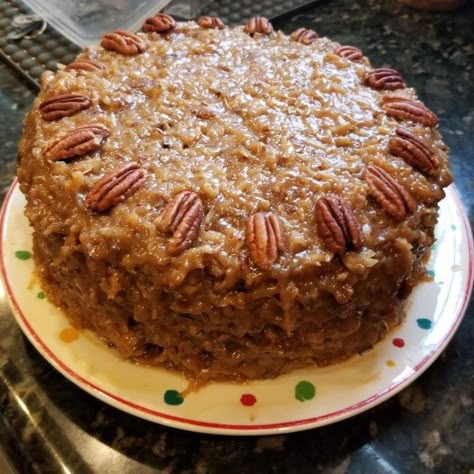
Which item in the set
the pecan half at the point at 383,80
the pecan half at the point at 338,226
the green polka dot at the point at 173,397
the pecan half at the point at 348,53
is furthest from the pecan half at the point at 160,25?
the green polka dot at the point at 173,397

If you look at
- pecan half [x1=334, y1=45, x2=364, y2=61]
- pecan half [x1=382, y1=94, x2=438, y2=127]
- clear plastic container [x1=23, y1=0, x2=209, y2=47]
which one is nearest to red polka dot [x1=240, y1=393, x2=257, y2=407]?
pecan half [x1=382, y1=94, x2=438, y2=127]

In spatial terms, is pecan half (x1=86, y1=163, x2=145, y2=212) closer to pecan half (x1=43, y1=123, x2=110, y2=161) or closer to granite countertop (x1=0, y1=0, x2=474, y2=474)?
pecan half (x1=43, y1=123, x2=110, y2=161)

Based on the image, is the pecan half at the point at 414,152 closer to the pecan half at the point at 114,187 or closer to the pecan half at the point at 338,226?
the pecan half at the point at 338,226

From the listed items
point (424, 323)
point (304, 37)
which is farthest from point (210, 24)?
point (424, 323)

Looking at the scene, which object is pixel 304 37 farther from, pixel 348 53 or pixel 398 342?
pixel 398 342

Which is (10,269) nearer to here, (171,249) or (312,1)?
(171,249)

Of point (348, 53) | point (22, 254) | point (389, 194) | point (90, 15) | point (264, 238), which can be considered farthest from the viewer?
point (90, 15)

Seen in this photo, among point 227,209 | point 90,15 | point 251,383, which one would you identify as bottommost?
point 251,383
